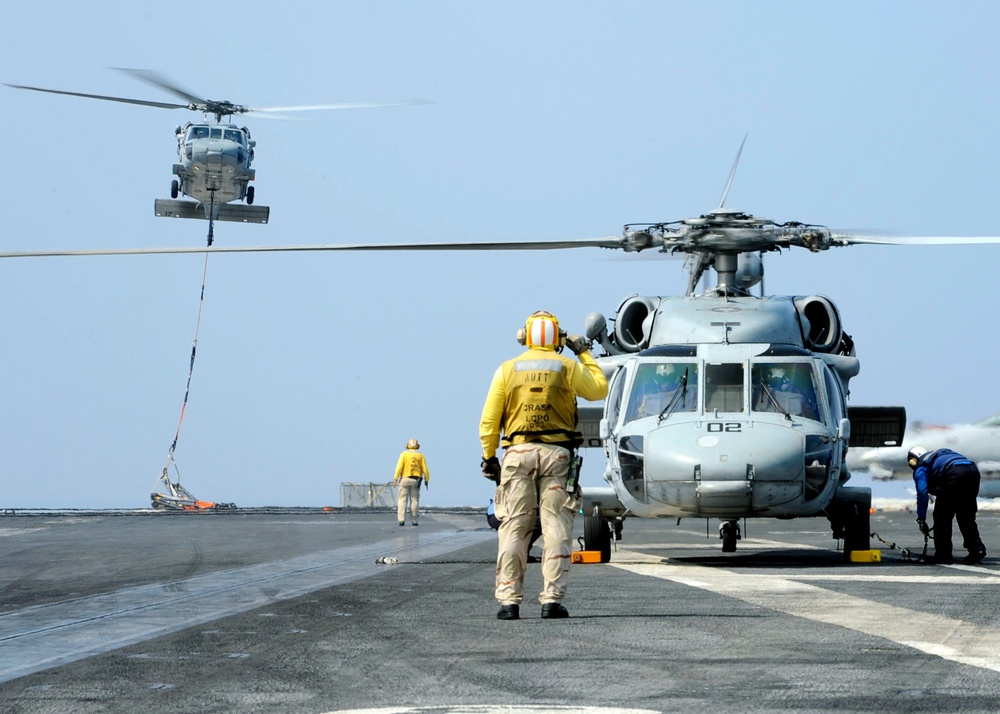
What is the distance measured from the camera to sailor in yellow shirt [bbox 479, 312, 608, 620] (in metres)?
9.60

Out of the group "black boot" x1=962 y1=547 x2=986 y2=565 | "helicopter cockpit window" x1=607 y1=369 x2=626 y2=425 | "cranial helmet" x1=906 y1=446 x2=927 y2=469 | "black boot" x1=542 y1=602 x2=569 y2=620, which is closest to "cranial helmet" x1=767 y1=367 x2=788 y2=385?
"helicopter cockpit window" x1=607 y1=369 x2=626 y2=425

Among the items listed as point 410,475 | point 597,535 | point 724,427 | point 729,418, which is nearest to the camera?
point 724,427

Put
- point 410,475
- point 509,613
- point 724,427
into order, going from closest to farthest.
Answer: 1. point 509,613
2. point 724,427
3. point 410,475

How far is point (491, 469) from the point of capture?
32.7 ft

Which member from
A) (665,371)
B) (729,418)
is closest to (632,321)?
(665,371)

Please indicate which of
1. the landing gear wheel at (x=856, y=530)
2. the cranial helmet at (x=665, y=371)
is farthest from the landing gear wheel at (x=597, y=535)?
the landing gear wheel at (x=856, y=530)

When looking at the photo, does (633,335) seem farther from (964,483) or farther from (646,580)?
(646,580)

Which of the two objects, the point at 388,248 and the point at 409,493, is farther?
the point at 409,493

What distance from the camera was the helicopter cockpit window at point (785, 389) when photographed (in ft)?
50.8

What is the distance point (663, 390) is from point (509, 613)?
7121 mm

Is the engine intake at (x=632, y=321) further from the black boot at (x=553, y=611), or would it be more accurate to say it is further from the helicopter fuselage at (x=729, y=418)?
the black boot at (x=553, y=611)

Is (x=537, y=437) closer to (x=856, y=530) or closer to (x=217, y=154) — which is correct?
(x=856, y=530)

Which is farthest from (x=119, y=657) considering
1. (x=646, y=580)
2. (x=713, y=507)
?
(x=713, y=507)

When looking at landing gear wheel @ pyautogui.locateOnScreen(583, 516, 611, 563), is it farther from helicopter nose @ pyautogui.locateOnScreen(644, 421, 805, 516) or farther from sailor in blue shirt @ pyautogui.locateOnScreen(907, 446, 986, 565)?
sailor in blue shirt @ pyautogui.locateOnScreen(907, 446, 986, 565)
